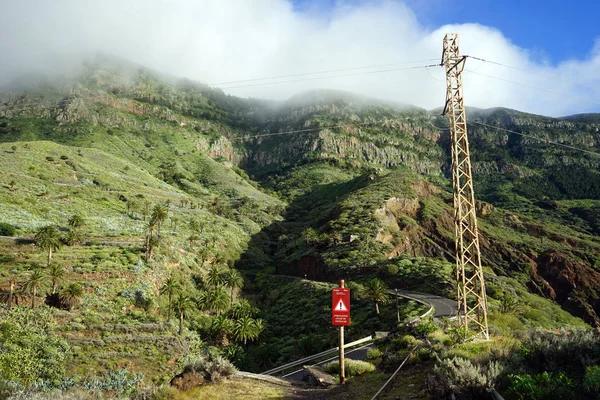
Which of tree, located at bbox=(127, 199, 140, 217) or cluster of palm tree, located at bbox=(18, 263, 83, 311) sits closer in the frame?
cluster of palm tree, located at bbox=(18, 263, 83, 311)

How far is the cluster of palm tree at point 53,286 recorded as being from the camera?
43750mm

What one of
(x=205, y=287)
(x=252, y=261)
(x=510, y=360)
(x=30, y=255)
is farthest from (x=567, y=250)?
(x=30, y=255)

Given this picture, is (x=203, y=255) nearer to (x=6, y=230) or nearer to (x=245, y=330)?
(x=245, y=330)

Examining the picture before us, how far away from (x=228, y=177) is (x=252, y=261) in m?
99.4

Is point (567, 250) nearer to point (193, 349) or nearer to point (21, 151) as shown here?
point (193, 349)

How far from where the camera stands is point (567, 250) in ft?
350

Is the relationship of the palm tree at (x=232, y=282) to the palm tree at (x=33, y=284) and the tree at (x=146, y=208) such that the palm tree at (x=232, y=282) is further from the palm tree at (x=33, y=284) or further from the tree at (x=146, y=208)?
the palm tree at (x=33, y=284)

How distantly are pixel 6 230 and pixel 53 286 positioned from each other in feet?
68.4

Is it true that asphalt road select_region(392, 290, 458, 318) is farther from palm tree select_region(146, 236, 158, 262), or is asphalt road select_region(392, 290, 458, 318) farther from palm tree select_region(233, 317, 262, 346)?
palm tree select_region(146, 236, 158, 262)

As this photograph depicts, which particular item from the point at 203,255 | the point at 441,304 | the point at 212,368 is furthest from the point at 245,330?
the point at 212,368

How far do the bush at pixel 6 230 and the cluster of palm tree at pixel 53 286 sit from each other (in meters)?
16.2

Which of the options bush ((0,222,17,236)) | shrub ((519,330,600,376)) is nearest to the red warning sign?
shrub ((519,330,600,376))

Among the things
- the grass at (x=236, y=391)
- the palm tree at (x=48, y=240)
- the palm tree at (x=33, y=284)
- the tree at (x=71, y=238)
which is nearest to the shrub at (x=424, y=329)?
the grass at (x=236, y=391)

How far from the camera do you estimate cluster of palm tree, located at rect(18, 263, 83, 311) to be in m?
43.8
